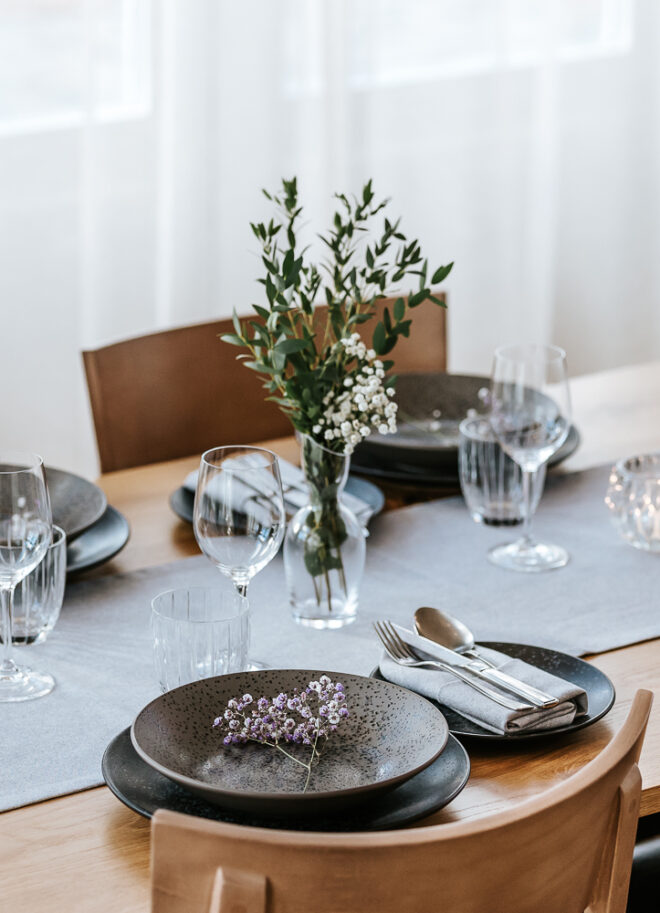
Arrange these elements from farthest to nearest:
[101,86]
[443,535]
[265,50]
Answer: [265,50] → [101,86] → [443,535]

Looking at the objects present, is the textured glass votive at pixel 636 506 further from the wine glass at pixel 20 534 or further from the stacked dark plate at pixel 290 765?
the wine glass at pixel 20 534

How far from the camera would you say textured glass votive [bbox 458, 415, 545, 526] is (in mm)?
1521

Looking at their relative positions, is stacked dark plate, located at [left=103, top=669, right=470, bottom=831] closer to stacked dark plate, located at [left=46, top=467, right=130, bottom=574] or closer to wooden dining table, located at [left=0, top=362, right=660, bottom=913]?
wooden dining table, located at [left=0, top=362, right=660, bottom=913]

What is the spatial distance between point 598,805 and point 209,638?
419mm

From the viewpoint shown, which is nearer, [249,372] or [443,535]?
[443,535]

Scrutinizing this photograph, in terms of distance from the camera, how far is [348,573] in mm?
1265

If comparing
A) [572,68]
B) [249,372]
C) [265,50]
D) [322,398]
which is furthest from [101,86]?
[322,398]

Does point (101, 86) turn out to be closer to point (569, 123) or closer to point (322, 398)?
point (569, 123)

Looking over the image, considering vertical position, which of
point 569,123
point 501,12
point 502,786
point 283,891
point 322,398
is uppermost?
point 501,12

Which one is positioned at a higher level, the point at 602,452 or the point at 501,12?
the point at 501,12

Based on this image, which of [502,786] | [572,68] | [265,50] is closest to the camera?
[502,786]

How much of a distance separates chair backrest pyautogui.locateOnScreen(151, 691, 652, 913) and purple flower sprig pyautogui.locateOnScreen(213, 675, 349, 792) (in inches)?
10.3

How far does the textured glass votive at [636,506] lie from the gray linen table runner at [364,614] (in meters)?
0.02

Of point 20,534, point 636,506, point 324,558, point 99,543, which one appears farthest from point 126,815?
point 636,506
